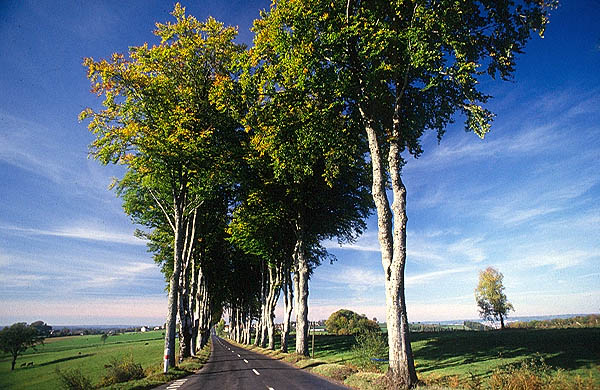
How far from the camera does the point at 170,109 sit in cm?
1894

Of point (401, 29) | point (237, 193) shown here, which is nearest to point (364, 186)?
point (237, 193)

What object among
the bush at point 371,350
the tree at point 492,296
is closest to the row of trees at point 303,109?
the bush at point 371,350

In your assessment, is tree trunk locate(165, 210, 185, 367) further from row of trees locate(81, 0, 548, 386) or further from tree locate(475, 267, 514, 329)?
tree locate(475, 267, 514, 329)

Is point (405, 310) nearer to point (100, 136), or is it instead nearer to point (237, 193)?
point (100, 136)

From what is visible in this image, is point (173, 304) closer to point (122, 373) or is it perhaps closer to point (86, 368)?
point (122, 373)

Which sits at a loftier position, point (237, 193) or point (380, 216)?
point (237, 193)

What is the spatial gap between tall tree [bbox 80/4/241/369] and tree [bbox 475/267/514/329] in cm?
5941

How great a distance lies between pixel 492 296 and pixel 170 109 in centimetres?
6368

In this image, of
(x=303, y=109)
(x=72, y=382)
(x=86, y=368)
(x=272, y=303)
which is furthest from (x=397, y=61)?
(x=86, y=368)

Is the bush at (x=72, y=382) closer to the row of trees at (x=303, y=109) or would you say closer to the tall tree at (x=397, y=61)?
the row of trees at (x=303, y=109)

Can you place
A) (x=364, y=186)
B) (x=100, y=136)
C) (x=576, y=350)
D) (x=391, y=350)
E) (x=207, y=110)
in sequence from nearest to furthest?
(x=391, y=350), (x=576, y=350), (x=100, y=136), (x=207, y=110), (x=364, y=186)

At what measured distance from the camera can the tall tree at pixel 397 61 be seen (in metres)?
12.2

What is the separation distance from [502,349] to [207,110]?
24516 millimetres

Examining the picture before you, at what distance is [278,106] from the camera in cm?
1808
